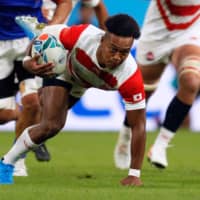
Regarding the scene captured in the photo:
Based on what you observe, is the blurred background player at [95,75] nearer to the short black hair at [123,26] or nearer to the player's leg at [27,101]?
the short black hair at [123,26]

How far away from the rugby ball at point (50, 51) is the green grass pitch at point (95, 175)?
3.17 feet

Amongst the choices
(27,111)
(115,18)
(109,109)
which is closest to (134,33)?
(115,18)

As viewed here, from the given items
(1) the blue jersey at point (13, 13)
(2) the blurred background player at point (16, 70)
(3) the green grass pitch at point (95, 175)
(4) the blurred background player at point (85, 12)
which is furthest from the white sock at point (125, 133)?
(1) the blue jersey at point (13, 13)

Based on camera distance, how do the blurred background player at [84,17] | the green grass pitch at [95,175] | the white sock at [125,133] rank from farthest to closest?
the blurred background player at [84,17]
the white sock at [125,133]
the green grass pitch at [95,175]

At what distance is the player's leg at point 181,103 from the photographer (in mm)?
10828

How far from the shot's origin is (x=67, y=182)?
31.3ft

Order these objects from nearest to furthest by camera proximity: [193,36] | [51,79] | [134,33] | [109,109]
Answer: [134,33] < [51,79] < [193,36] < [109,109]

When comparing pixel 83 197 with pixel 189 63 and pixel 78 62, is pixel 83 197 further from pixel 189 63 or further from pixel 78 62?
pixel 189 63

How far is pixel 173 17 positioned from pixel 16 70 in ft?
5.78

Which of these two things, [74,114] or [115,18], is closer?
[115,18]

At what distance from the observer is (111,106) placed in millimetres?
16562

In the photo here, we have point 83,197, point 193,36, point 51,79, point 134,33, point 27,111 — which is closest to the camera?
point 83,197

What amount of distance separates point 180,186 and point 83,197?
1364mm

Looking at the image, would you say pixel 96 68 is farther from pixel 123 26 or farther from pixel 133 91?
pixel 123 26
